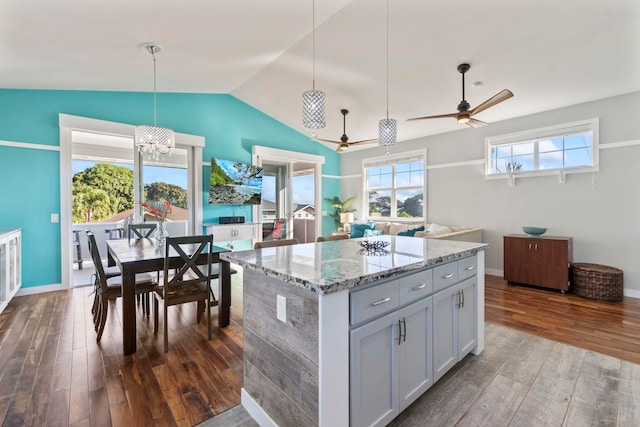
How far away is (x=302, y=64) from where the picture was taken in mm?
4168

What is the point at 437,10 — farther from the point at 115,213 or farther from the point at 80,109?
the point at 115,213

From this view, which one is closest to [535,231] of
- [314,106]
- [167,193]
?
[314,106]

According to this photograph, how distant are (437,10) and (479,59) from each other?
3.22ft

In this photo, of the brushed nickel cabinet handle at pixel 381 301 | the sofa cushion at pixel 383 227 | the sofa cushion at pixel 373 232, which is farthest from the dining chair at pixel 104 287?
the sofa cushion at pixel 383 227

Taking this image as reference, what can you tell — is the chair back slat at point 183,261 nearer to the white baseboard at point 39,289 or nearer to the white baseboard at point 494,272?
the white baseboard at point 39,289

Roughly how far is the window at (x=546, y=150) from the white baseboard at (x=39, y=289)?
678cm

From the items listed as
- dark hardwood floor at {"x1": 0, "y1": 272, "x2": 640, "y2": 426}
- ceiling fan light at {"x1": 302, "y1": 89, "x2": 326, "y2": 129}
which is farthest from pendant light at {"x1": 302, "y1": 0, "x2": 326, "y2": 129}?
dark hardwood floor at {"x1": 0, "y1": 272, "x2": 640, "y2": 426}

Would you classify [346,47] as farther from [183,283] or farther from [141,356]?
[141,356]

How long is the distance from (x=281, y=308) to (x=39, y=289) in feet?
14.3

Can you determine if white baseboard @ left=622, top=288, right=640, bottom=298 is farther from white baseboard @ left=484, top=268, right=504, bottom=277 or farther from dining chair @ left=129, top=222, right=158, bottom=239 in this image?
dining chair @ left=129, top=222, right=158, bottom=239

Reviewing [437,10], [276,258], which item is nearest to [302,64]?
[437,10]

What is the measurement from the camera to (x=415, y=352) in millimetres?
1656

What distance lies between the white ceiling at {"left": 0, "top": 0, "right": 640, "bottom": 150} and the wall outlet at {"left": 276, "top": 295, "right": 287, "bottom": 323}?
2.55m

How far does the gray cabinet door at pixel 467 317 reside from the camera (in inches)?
81.6
